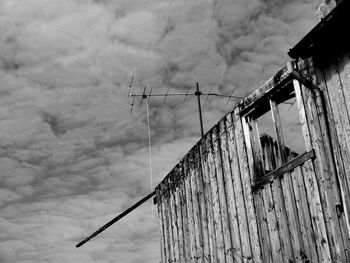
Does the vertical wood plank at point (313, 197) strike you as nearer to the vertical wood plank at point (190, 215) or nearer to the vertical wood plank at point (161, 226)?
Answer: the vertical wood plank at point (190, 215)

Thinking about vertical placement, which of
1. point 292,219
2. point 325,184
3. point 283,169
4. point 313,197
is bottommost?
point 292,219

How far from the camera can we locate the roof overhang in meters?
5.91

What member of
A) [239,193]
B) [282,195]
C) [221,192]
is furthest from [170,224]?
[282,195]

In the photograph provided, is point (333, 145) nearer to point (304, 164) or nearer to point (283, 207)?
point (304, 164)

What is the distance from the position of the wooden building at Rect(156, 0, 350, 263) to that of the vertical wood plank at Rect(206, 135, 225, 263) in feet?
0.07

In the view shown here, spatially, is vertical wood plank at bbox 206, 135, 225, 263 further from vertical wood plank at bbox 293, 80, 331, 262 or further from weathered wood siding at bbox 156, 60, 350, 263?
vertical wood plank at bbox 293, 80, 331, 262

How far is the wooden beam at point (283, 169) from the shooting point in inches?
259

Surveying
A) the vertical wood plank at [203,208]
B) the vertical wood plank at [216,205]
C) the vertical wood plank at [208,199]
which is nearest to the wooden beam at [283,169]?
the vertical wood plank at [216,205]

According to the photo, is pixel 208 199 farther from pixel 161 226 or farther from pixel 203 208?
pixel 161 226

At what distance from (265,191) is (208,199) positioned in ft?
8.10

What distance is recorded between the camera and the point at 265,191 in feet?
24.5

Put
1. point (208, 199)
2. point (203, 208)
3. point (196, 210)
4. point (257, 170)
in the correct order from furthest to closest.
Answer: point (196, 210), point (203, 208), point (208, 199), point (257, 170)

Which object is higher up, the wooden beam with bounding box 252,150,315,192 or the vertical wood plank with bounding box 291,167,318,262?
the wooden beam with bounding box 252,150,315,192

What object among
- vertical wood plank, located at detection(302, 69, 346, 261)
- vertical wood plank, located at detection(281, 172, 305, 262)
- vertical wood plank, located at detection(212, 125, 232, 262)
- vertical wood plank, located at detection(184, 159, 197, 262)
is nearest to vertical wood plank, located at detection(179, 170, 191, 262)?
vertical wood plank, located at detection(184, 159, 197, 262)
